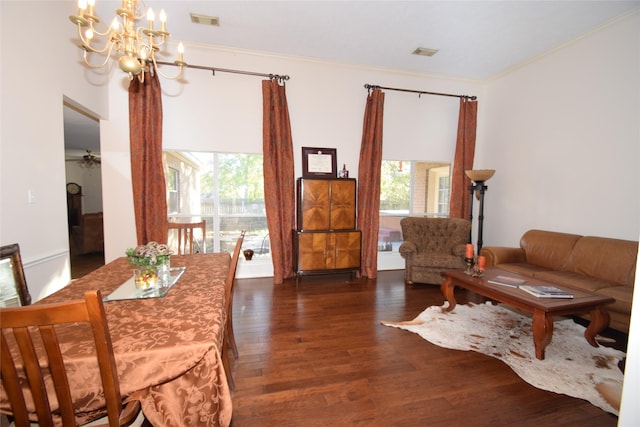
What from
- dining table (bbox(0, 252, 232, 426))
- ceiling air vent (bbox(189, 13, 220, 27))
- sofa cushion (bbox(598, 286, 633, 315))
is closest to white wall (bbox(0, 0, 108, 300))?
ceiling air vent (bbox(189, 13, 220, 27))

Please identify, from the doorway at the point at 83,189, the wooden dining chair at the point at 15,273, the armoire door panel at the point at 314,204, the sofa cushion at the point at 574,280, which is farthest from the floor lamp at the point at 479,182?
the doorway at the point at 83,189

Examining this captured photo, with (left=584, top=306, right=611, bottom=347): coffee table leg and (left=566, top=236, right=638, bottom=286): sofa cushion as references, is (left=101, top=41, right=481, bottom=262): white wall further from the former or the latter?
(left=584, top=306, right=611, bottom=347): coffee table leg

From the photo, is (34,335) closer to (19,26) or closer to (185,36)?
(19,26)

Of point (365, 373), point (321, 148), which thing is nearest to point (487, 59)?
point (321, 148)

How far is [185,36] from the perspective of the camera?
369 cm

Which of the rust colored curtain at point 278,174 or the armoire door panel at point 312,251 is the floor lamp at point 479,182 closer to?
the armoire door panel at point 312,251

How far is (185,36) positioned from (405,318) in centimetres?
429

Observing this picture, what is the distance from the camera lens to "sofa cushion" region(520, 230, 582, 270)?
3488 millimetres

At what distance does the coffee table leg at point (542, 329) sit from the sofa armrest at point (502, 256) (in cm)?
163

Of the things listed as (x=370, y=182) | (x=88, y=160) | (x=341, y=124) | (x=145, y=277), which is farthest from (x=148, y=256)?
(x=88, y=160)

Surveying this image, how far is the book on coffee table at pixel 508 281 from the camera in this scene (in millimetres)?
2674

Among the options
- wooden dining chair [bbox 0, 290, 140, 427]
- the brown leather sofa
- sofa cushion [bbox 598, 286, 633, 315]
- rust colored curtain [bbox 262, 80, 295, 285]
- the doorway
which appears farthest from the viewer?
the doorway

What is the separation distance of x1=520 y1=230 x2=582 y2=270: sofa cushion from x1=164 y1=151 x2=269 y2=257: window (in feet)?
12.2

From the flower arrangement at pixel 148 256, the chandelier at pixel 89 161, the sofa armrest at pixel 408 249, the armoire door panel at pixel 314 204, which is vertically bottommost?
the sofa armrest at pixel 408 249
